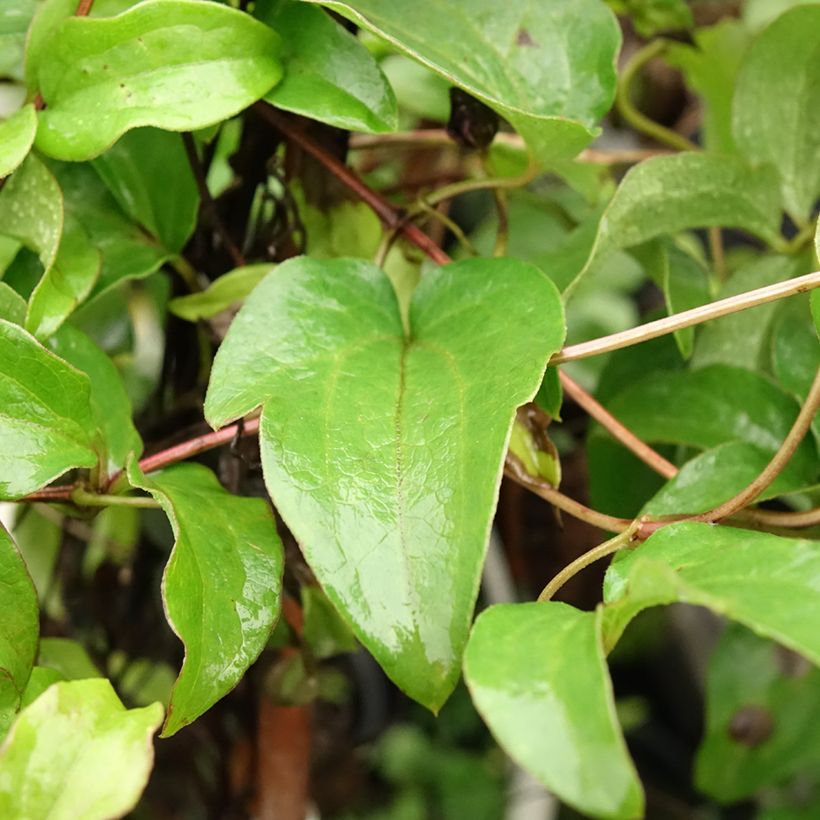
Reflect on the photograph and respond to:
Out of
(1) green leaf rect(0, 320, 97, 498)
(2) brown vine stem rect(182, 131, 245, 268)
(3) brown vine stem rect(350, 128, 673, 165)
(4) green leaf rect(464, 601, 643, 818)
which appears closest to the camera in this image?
(4) green leaf rect(464, 601, 643, 818)


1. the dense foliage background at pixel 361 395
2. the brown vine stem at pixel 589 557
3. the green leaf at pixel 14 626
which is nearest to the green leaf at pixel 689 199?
the dense foliage background at pixel 361 395

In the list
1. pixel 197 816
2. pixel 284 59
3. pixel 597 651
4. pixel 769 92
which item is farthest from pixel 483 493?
Answer: pixel 197 816

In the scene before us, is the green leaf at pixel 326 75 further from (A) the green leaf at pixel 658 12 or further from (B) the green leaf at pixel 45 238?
(A) the green leaf at pixel 658 12

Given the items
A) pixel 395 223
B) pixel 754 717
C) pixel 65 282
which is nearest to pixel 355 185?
pixel 395 223

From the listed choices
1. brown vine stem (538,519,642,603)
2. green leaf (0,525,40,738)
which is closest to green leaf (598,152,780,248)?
brown vine stem (538,519,642,603)

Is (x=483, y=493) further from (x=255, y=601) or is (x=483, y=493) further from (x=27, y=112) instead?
(x=27, y=112)

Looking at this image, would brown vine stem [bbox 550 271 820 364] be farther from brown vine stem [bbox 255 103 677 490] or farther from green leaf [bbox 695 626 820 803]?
green leaf [bbox 695 626 820 803]
